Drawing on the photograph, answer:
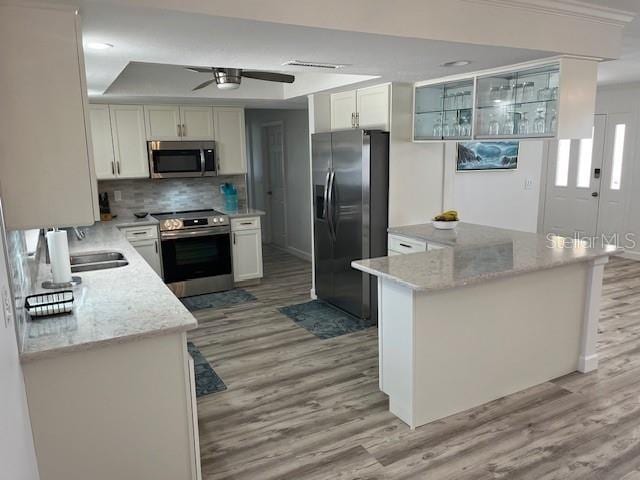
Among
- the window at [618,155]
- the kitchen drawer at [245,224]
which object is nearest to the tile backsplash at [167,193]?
the kitchen drawer at [245,224]

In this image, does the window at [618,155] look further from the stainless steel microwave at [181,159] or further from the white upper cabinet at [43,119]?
the white upper cabinet at [43,119]

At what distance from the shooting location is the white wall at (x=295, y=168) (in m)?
6.97

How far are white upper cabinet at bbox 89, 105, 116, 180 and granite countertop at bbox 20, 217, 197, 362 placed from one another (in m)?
2.29

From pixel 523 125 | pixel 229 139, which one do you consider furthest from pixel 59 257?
pixel 229 139

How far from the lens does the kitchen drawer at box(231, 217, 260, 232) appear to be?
18.7ft

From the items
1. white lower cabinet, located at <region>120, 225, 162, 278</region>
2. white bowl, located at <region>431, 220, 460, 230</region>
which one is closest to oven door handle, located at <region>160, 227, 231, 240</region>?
white lower cabinet, located at <region>120, 225, 162, 278</region>

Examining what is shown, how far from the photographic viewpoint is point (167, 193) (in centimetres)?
600

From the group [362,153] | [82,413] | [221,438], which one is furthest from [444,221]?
[82,413]

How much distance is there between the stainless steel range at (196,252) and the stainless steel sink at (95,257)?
1475 mm

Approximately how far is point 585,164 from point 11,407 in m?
7.52

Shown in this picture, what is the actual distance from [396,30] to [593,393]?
263cm

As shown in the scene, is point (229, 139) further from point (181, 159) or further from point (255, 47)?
point (255, 47)

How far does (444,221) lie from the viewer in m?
4.27

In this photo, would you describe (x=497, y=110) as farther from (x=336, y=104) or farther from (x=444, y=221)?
(x=336, y=104)
